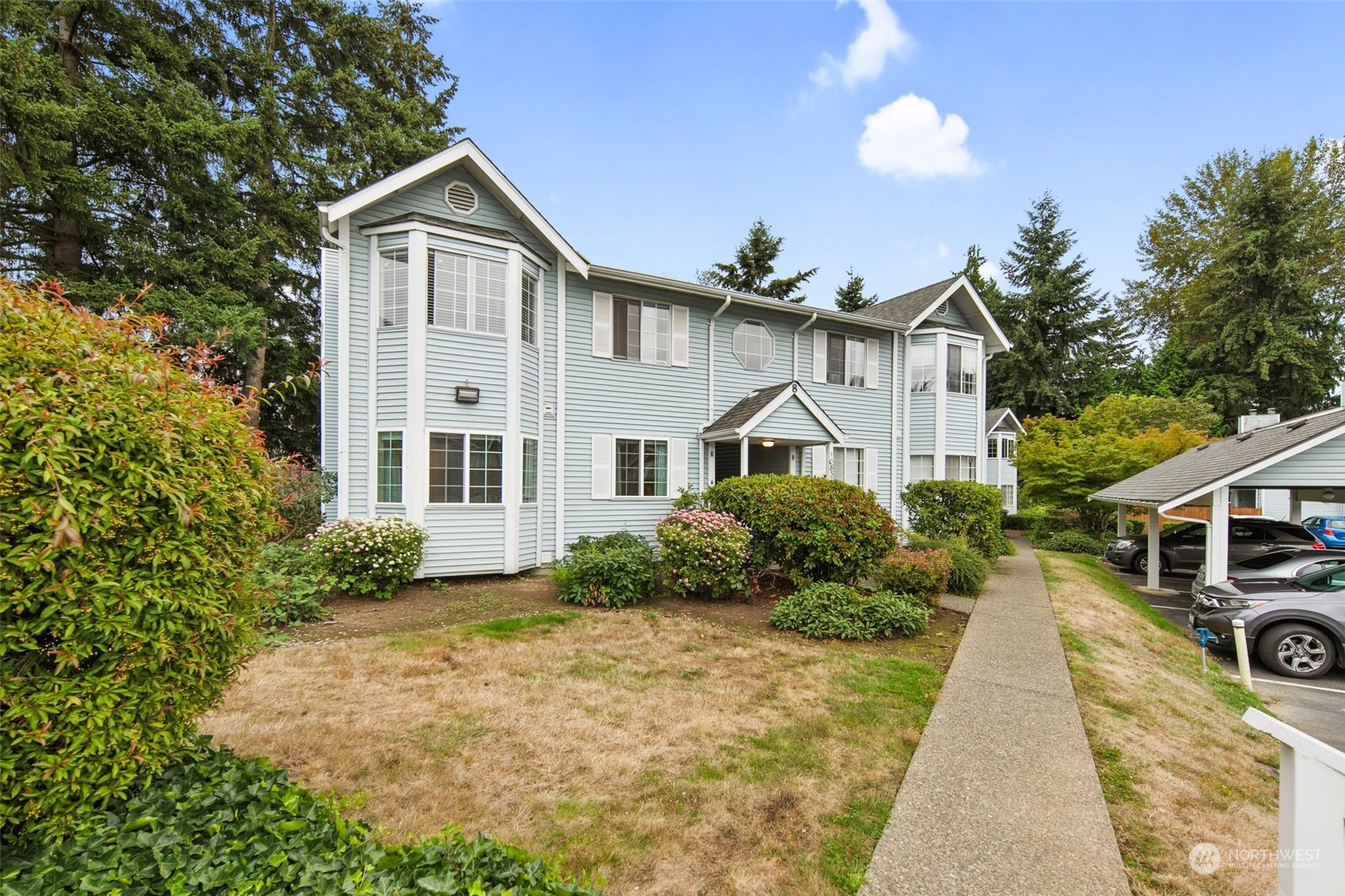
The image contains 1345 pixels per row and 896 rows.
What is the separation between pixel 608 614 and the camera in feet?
27.2

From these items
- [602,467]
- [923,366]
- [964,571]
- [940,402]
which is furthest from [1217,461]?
[602,467]

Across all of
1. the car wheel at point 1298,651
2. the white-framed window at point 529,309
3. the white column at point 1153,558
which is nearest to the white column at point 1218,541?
the car wheel at point 1298,651

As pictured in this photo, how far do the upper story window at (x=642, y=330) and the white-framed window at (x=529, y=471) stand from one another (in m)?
2.99

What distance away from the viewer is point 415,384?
33.2 ft

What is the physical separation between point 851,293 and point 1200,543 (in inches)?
896

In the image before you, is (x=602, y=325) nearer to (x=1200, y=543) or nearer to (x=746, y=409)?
(x=746, y=409)

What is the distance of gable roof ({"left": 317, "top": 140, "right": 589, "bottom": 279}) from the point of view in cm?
988

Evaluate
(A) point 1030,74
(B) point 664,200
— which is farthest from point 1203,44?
(B) point 664,200

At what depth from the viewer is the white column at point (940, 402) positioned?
659 inches

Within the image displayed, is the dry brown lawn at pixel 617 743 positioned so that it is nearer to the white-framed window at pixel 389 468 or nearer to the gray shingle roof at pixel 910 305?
the white-framed window at pixel 389 468

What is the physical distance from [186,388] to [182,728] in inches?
63.0

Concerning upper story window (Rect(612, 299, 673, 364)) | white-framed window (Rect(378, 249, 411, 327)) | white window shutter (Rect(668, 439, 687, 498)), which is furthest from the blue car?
white-framed window (Rect(378, 249, 411, 327))

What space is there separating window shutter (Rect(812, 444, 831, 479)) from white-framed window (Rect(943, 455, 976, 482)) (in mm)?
5141

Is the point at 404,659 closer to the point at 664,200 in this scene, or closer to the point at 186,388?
the point at 186,388
